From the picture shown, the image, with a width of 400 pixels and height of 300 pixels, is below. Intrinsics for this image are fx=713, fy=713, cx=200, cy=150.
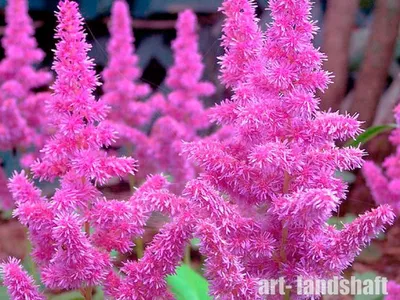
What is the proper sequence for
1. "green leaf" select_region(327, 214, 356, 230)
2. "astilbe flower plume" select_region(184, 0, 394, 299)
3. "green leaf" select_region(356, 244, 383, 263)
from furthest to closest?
"green leaf" select_region(356, 244, 383, 263) < "green leaf" select_region(327, 214, 356, 230) < "astilbe flower plume" select_region(184, 0, 394, 299)

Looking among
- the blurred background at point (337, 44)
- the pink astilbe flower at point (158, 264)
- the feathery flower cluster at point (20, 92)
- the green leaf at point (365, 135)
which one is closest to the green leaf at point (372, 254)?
the blurred background at point (337, 44)

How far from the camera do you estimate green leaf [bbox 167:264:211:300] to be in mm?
712

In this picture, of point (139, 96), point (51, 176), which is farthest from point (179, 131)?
point (51, 176)

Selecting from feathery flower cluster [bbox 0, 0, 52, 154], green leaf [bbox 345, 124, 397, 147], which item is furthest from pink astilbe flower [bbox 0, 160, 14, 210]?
green leaf [bbox 345, 124, 397, 147]

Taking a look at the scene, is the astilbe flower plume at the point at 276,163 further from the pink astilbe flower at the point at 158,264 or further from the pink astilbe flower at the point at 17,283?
the pink astilbe flower at the point at 17,283

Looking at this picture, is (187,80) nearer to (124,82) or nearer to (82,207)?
(124,82)

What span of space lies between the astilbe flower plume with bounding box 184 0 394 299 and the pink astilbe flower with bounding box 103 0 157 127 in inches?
6.6

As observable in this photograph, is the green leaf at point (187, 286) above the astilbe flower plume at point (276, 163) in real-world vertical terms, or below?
below

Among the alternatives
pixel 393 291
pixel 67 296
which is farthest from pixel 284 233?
pixel 67 296

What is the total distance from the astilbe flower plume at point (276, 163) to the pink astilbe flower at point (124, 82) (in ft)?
0.55

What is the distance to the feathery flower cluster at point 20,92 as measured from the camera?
2.56 feet

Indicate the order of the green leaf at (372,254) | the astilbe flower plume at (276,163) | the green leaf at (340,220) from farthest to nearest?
the green leaf at (372,254)
the green leaf at (340,220)
the astilbe flower plume at (276,163)

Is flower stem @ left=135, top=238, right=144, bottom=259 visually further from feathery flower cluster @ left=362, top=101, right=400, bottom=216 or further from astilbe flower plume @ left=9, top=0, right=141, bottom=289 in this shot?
feathery flower cluster @ left=362, top=101, right=400, bottom=216

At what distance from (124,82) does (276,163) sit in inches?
10.2
